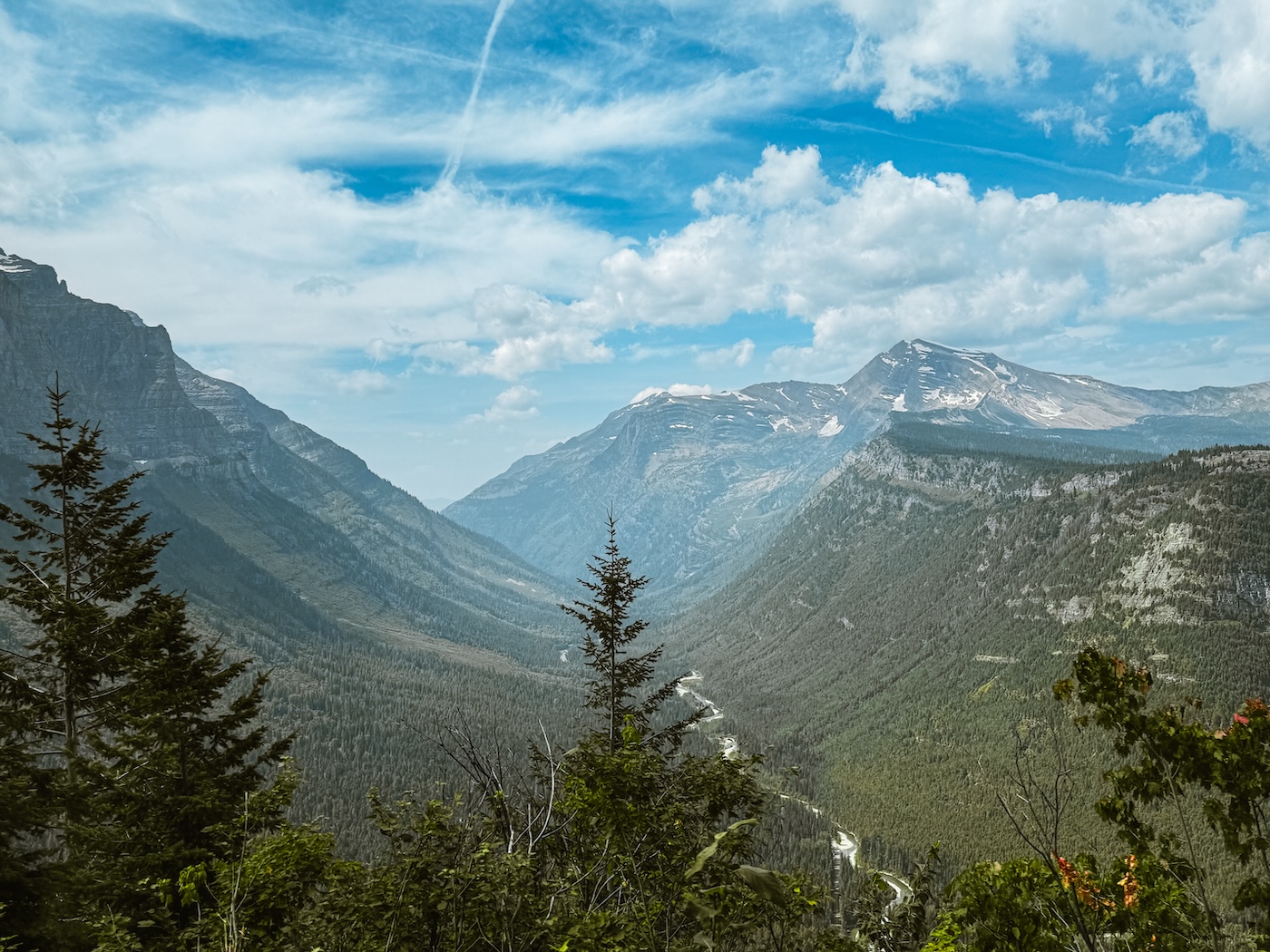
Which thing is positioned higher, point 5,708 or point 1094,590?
point 5,708

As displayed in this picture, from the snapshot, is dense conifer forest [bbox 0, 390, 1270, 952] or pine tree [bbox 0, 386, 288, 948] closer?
dense conifer forest [bbox 0, 390, 1270, 952]

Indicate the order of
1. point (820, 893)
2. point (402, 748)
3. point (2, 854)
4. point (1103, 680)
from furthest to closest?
point (402, 748)
point (820, 893)
point (2, 854)
point (1103, 680)

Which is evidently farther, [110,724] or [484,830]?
[110,724]

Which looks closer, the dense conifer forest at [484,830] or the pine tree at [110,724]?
the dense conifer forest at [484,830]

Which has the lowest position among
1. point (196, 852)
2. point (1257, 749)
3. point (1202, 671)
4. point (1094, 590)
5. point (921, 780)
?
→ point (921, 780)

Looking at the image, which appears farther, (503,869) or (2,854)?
(2,854)

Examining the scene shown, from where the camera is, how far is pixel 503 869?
33.2 ft

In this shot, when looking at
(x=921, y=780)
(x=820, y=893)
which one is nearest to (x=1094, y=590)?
(x=921, y=780)

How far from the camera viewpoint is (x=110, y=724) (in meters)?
19.2

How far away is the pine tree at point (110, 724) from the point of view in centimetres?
1576

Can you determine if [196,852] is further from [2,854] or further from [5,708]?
[5,708]

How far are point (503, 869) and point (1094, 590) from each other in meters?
230

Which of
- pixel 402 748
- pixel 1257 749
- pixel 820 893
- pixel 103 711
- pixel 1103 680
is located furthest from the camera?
pixel 402 748

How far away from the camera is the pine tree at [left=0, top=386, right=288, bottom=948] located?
15.8 meters
